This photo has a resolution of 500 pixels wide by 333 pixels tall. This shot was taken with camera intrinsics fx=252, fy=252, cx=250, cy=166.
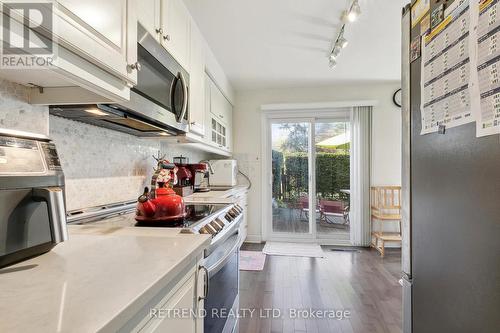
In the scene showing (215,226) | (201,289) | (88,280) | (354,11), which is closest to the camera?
(88,280)

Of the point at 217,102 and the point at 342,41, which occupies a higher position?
the point at 342,41

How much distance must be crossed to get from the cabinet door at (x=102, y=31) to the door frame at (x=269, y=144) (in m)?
3.06

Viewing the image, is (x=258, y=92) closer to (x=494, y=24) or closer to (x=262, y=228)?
(x=262, y=228)

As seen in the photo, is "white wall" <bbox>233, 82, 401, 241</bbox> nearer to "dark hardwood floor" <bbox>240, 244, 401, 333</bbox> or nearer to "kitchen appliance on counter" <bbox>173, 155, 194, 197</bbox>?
"dark hardwood floor" <bbox>240, 244, 401, 333</bbox>

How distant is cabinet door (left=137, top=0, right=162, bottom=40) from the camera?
117cm

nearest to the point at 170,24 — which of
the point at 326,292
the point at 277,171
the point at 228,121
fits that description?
the point at 228,121

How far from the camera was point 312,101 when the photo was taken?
155 inches

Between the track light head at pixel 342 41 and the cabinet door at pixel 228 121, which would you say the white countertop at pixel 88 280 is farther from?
the cabinet door at pixel 228 121

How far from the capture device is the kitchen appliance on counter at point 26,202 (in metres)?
0.64

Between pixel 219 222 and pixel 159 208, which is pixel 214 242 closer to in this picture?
pixel 219 222

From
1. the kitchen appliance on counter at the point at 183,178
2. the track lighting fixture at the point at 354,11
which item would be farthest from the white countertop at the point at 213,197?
the track lighting fixture at the point at 354,11

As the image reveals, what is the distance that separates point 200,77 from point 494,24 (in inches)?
73.9

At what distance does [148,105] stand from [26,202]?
0.67 metres

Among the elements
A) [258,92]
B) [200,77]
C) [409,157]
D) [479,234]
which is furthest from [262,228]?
[479,234]
